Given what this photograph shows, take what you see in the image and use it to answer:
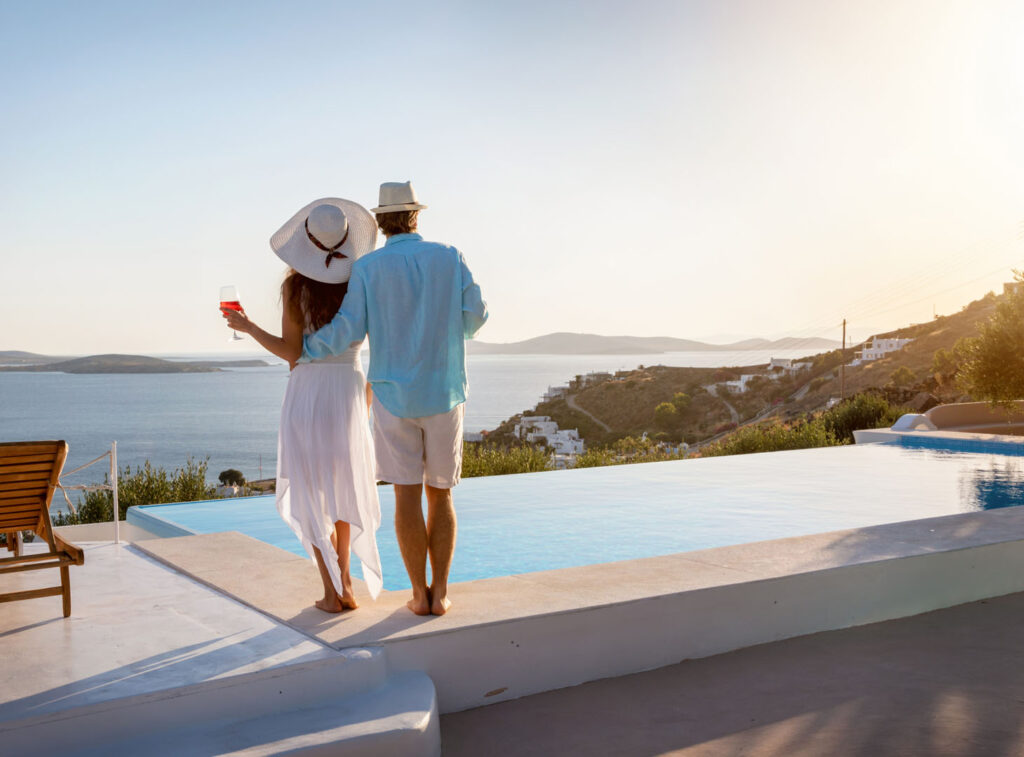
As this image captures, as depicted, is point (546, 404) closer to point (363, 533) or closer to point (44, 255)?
point (44, 255)

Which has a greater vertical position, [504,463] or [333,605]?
[504,463]

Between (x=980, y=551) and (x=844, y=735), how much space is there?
6.97 ft

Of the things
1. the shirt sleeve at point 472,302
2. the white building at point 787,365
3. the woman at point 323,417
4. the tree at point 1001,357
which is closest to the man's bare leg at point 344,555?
the woman at point 323,417

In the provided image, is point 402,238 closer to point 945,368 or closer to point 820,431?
point 820,431

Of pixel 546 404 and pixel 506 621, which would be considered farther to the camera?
pixel 546 404

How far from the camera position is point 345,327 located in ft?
11.2

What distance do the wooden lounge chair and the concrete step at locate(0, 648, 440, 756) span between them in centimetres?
97

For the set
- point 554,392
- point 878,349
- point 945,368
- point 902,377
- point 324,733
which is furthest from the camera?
point 878,349

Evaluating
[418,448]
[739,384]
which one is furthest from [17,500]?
[739,384]

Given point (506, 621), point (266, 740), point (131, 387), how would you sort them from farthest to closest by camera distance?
point (131, 387)
point (506, 621)
point (266, 740)

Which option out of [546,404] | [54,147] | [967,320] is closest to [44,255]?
[54,147]

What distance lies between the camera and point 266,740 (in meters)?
2.67

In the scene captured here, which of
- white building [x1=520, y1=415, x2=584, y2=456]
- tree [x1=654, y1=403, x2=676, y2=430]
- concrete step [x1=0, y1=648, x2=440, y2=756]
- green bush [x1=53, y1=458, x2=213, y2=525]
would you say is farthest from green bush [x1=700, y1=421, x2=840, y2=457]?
tree [x1=654, y1=403, x2=676, y2=430]

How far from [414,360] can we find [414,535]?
65cm
